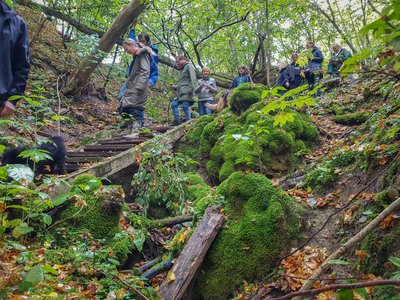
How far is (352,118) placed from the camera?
7.60m

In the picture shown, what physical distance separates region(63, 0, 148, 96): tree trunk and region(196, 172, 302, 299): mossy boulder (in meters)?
7.37

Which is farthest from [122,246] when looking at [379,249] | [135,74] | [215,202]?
[135,74]

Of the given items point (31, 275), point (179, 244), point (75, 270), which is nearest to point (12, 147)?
point (75, 270)

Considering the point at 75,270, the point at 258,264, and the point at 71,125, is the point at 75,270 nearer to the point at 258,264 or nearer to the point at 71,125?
the point at 258,264

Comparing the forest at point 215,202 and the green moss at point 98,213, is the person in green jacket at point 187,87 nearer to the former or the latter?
the forest at point 215,202

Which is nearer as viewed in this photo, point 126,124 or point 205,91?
point 126,124

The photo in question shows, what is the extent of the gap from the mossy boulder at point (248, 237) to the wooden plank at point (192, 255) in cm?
13

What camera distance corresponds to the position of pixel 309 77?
11.4m

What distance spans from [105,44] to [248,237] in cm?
893

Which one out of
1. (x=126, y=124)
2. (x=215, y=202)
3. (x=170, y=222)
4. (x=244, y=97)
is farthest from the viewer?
(x=126, y=124)

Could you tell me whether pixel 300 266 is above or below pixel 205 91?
below

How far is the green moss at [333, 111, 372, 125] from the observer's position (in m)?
7.27

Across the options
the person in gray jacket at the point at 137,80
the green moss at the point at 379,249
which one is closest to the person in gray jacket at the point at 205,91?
the person in gray jacket at the point at 137,80

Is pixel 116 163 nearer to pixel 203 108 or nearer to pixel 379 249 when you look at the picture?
pixel 379 249
